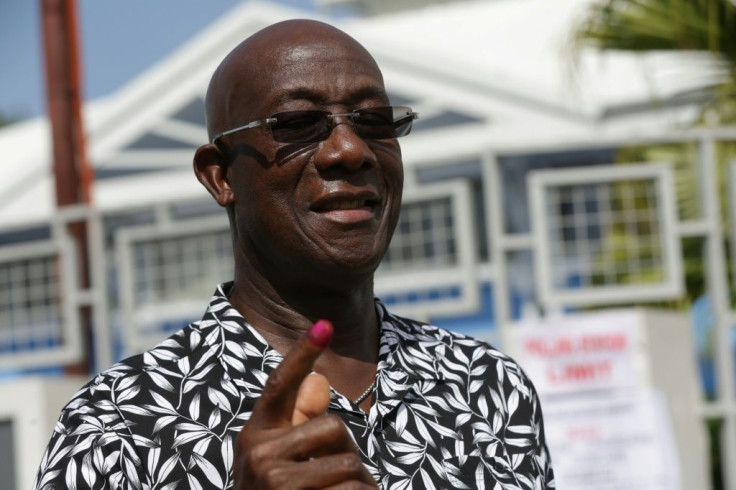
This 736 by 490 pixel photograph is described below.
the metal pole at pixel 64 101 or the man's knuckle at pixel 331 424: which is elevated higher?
the metal pole at pixel 64 101

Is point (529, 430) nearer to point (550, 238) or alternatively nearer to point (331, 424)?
point (331, 424)

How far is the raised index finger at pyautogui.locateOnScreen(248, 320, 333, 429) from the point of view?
1341mm

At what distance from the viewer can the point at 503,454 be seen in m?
1.88

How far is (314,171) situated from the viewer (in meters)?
1.76

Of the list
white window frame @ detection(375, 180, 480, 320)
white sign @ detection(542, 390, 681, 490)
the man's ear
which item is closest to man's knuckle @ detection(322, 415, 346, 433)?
the man's ear

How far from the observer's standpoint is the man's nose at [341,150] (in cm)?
175

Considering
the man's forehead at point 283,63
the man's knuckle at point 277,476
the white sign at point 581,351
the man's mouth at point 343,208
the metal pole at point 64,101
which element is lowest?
the white sign at point 581,351

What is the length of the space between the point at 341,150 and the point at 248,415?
403 mm

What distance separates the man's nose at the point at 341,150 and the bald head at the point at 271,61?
0.29 ft

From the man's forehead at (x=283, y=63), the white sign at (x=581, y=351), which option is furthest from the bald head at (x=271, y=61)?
the white sign at (x=581, y=351)

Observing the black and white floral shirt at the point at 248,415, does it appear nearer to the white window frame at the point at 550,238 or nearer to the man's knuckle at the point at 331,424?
the man's knuckle at the point at 331,424

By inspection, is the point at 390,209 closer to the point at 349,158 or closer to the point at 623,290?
the point at 349,158

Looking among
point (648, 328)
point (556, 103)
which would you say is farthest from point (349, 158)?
point (556, 103)

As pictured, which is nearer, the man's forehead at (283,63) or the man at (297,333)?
the man at (297,333)
